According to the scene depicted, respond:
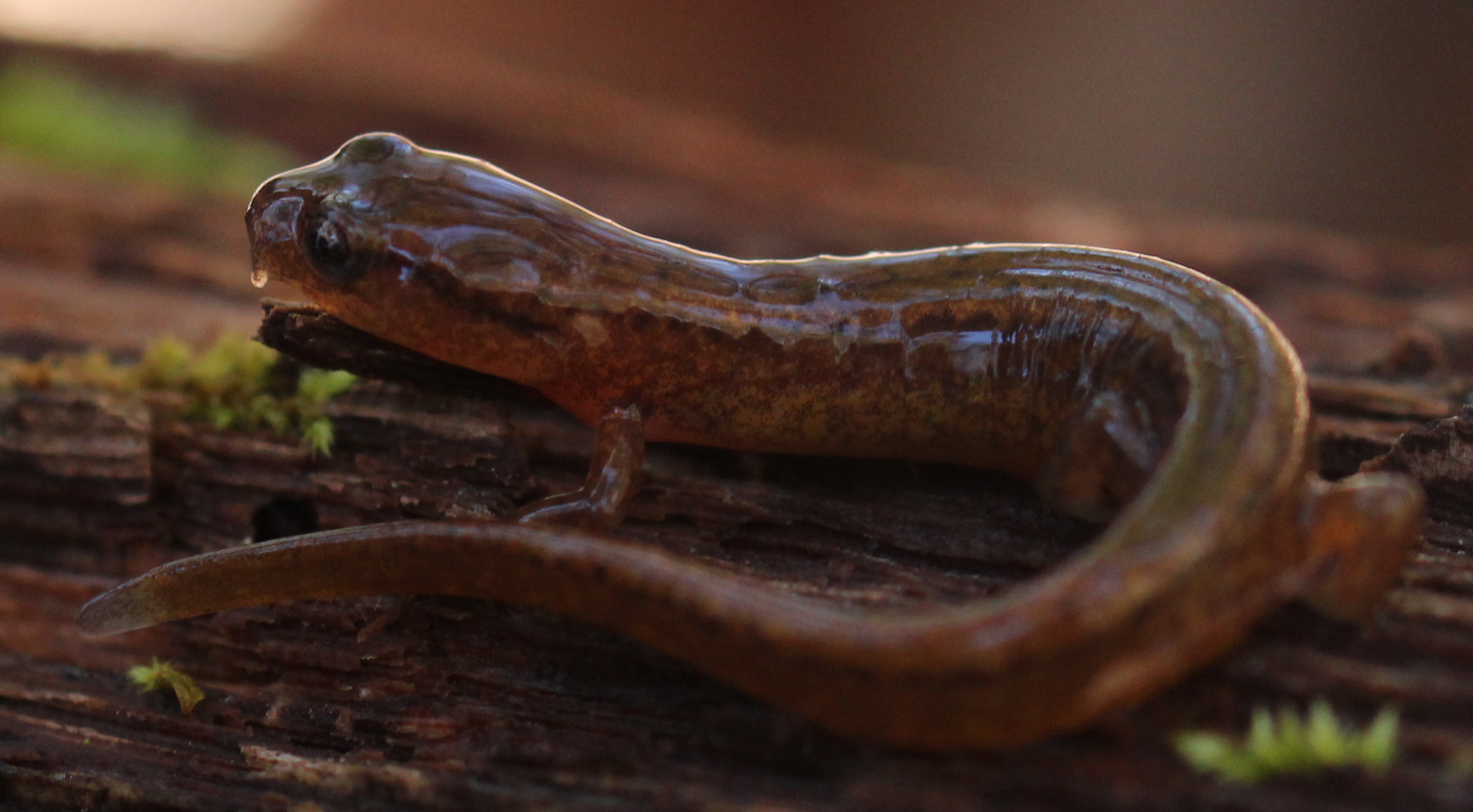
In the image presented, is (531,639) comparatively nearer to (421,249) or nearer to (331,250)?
(421,249)

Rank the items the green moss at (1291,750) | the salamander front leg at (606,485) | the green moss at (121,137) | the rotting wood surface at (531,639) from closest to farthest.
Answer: the green moss at (1291,750), the rotting wood surface at (531,639), the salamander front leg at (606,485), the green moss at (121,137)

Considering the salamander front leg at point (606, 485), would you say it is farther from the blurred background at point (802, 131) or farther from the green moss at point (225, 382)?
the blurred background at point (802, 131)

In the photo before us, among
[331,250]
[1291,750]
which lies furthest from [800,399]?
[1291,750]

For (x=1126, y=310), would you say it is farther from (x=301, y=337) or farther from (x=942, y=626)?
(x=301, y=337)

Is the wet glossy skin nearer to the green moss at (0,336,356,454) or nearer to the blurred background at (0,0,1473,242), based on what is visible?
the green moss at (0,336,356,454)

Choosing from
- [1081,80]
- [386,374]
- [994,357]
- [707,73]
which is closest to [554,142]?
[386,374]

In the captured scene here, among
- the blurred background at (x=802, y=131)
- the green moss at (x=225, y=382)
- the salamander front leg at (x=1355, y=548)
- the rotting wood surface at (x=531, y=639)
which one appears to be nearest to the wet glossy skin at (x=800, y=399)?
the salamander front leg at (x=1355, y=548)
